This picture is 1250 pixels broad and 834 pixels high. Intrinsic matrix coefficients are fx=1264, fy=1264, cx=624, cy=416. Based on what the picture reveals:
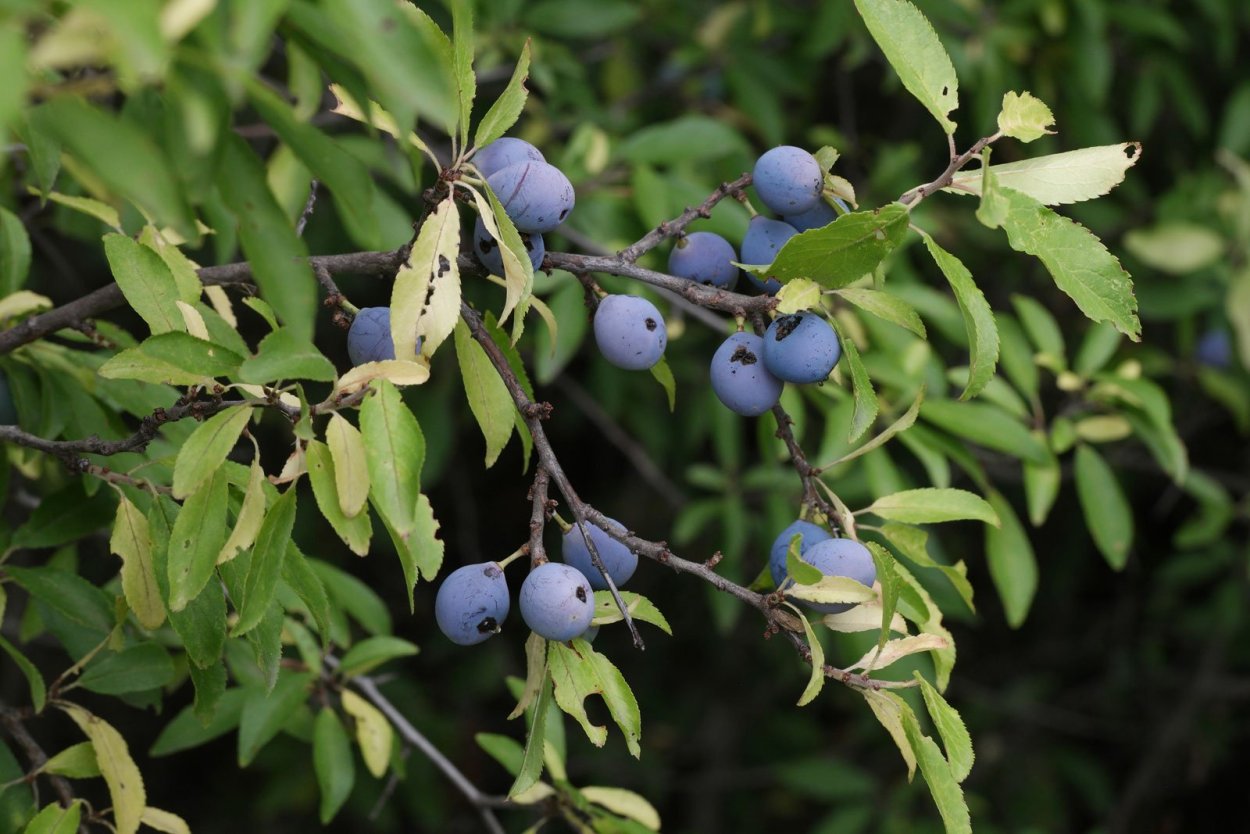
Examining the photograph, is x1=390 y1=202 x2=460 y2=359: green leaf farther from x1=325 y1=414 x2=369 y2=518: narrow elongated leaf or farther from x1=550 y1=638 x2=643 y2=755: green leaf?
x1=550 y1=638 x2=643 y2=755: green leaf

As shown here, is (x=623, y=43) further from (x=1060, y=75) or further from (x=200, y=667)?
(x=200, y=667)

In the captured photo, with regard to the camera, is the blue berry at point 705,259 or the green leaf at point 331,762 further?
the green leaf at point 331,762

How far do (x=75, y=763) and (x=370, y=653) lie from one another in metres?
0.35

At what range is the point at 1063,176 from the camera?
2.91 ft

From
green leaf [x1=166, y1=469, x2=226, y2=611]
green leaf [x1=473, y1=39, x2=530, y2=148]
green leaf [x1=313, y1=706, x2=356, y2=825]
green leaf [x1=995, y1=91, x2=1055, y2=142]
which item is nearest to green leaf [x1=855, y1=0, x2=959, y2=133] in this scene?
green leaf [x1=995, y1=91, x2=1055, y2=142]

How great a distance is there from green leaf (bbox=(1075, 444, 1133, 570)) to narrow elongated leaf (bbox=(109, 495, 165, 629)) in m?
1.13

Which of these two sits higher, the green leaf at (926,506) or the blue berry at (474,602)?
the blue berry at (474,602)

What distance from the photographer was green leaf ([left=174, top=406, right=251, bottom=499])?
78 cm

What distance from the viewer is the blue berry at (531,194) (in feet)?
2.88

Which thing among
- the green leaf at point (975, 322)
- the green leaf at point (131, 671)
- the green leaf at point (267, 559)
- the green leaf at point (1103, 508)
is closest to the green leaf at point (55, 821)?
the green leaf at point (131, 671)

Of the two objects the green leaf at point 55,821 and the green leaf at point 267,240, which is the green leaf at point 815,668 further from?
the green leaf at point 55,821

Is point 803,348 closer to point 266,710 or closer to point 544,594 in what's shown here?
point 544,594

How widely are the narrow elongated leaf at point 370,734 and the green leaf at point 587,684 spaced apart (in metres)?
0.50

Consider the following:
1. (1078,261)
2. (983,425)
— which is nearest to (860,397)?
(1078,261)
